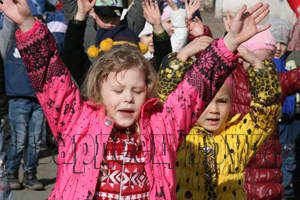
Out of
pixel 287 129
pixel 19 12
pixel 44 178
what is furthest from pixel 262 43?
pixel 44 178

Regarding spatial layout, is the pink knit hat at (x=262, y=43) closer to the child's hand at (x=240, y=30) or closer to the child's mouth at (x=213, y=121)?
the child's mouth at (x=213, y=121)

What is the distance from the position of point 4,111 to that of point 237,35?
464 centimetres

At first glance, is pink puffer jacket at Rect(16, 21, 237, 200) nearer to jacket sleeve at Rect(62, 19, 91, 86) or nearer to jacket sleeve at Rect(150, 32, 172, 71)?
jacket sleeve at Rect(62, 19, 91, 86)

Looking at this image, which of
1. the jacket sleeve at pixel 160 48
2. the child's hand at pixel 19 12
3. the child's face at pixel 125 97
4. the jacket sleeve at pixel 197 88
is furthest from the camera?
the jacket sleeve at pixel 160 48

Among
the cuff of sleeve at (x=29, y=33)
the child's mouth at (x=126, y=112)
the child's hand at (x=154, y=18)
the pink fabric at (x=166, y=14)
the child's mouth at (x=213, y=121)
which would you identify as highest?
the pink fabric at (x=166, y=14)

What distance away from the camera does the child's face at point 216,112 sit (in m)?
3.02

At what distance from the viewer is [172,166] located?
2.28 metres

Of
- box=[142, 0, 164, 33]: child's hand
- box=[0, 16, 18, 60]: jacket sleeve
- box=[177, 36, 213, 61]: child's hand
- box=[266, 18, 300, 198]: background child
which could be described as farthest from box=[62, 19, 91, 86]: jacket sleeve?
box=[266, 18, 300, 198]: background child

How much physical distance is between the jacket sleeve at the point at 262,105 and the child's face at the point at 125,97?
878mm

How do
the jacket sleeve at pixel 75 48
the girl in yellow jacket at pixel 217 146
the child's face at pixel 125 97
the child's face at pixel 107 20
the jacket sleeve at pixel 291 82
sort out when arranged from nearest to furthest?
the child's face at pixel 125 97, the girl in yellow jacket at pixel 217 146, the jacket sleeve at pixel 75 48, the child's face at pixel 107 20, the jacket sleeve at pixel 291 82

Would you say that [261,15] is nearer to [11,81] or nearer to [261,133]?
[261,133]

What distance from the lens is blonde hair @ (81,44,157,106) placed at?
2.38 metres

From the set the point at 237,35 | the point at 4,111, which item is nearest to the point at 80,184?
the point at 237,35

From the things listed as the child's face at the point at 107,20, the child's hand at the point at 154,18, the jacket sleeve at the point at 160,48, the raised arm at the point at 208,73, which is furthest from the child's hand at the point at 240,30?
the child's face at the point at 107,20
